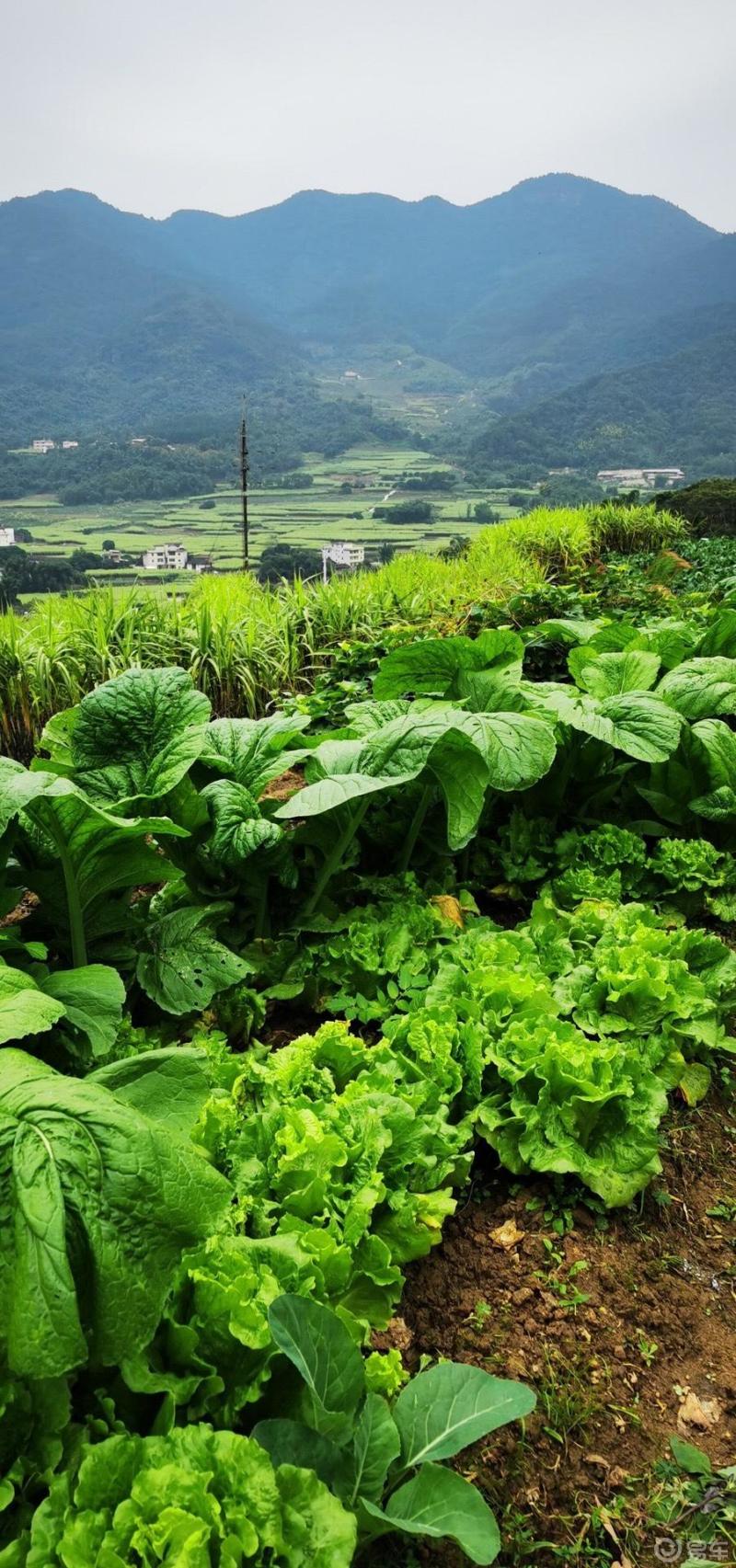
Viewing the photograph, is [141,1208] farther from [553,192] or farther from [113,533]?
[553,192]

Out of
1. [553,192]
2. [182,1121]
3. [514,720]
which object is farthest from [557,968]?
[553,192]

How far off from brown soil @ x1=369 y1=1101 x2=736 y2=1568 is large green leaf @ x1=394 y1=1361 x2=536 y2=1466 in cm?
21

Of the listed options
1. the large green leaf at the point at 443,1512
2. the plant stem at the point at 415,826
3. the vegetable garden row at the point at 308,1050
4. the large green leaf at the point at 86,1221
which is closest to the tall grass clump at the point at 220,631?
the vegetable garden row at the point at 308,1050

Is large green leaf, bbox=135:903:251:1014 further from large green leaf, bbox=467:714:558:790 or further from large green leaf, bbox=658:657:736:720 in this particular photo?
large green leaf, bbox=658:657:736:720

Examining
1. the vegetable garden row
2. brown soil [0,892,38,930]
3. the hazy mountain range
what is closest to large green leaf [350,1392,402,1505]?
the vegetable garden row

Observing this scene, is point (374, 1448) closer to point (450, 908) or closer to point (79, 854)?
point (79, 854)

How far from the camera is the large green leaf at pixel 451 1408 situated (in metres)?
1.05

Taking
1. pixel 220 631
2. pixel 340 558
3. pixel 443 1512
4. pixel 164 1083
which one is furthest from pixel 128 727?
pixel 340 558

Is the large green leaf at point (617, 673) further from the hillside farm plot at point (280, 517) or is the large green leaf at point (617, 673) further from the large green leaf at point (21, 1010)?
the hillside farm plot at point (280, 517)

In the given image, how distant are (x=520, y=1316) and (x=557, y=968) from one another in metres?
0.86

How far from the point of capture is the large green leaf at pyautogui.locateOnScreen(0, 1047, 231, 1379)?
911 millimetres

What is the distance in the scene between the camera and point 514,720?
96.3 inches

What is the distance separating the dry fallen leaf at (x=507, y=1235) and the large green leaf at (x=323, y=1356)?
2.07 feet

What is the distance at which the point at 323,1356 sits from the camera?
1045 millimetres
